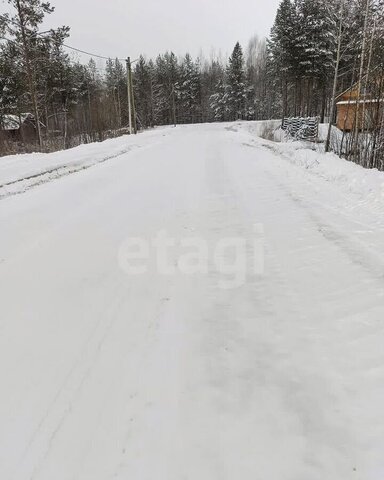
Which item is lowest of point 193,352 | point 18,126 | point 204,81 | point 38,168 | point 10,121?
point 193,352

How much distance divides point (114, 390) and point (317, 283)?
208 cm

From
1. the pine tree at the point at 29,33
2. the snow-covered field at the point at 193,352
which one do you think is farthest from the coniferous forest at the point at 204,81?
the snow-covered field at the point at 193,352

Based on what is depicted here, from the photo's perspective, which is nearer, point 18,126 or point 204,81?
point 18,126

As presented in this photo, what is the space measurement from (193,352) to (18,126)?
3463 cm

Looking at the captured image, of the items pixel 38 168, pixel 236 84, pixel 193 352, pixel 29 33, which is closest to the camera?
pixel 193 352

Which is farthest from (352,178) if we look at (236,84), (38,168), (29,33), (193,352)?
(236,84)

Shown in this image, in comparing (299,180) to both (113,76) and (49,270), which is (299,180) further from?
(113,76)

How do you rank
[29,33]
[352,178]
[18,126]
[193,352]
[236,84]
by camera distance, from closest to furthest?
[193,352]
[352,178]
[29,33]
[18,126]
[236,84]

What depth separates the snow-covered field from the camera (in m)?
1.78

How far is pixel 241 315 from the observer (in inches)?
117

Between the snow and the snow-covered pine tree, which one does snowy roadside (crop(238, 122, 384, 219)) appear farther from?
the snow-covered pine tree

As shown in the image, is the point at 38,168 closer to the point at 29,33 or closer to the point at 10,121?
the point at 29,33

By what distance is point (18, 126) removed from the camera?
32.0 metres

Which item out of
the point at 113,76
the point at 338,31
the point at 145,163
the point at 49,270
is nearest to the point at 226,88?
the point at 113,76
